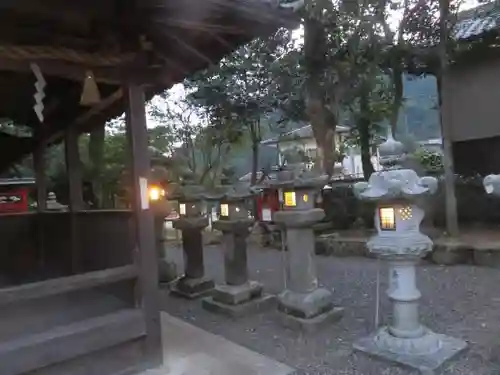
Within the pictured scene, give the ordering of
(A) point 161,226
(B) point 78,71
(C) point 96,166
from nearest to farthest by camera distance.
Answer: (B) point 78,71, (A) point 161,226, (C) point 96,166

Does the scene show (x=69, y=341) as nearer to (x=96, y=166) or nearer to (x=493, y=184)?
(x=493, y=184)

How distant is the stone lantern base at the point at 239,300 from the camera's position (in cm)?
593

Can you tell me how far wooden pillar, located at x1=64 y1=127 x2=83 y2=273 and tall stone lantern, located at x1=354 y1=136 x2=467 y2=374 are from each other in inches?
142

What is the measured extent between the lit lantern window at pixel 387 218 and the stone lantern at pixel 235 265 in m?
2.44

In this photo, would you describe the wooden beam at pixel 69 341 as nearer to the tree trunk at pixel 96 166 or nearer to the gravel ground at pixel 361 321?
the gravel ground at pixel 361 321

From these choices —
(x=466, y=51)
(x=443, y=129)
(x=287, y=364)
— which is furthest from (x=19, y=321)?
(x=466, y=51)

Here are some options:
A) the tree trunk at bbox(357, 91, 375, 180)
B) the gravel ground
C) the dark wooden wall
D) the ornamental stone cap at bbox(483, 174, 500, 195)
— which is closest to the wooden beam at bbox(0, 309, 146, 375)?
the gravel ground

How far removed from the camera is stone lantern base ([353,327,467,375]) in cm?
385

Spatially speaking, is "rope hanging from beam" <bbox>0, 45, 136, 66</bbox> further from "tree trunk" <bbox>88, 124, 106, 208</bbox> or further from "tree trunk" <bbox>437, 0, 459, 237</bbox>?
"tree trunk" <bbox>437, 0, 459, 237</bbox>

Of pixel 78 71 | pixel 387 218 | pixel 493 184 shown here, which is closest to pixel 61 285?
pixel 78 71

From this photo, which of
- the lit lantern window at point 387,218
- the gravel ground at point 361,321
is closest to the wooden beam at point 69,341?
the gravel ground at point 361,321

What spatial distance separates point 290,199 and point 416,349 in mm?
2134

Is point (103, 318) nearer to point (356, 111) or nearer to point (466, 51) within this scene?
point (356, 111)

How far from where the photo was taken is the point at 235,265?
6.24m
